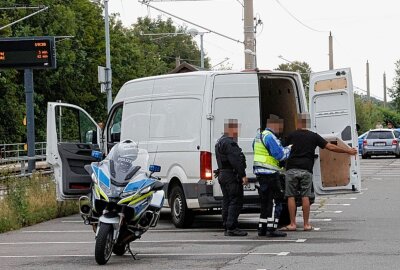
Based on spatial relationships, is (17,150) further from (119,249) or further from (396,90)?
(396,90)

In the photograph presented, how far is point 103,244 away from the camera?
12086mm

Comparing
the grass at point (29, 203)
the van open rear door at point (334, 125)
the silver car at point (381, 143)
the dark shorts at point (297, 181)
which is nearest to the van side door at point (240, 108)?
the dark shorts at point (297, 181)

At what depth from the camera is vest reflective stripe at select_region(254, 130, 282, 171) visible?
597 inches

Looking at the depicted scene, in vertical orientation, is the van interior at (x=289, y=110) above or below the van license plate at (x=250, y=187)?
above

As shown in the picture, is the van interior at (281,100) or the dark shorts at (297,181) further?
the van interior at (281,100)

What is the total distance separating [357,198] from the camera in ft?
78.0

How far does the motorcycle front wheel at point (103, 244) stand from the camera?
12.1m

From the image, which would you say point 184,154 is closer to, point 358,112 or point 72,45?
point 72,45

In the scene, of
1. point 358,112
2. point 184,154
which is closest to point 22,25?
point 358,112

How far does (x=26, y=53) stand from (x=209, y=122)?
917 centimetres

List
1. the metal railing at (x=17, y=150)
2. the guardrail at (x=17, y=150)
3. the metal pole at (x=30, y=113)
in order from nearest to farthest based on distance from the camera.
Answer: the metal pole at (x=30, y=113) < the guardrail at (x=17, y=150) < the metal railing at (x=17, y=150)

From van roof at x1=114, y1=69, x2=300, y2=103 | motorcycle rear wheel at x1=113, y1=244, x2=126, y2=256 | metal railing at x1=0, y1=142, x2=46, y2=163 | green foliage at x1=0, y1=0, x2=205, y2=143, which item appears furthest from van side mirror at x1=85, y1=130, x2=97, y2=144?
green foliage at x1=0, y1=0, x2=205, y2=143

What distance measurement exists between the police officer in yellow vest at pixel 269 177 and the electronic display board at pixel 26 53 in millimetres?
10267

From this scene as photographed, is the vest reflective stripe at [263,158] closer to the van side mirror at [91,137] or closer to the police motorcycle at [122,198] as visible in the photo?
the police motorcycle at [122,198]
